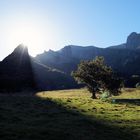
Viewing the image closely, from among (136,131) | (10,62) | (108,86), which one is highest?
(10,62)

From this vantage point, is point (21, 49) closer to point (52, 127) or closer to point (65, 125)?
point (65, 125)

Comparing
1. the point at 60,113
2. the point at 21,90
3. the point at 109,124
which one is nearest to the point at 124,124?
the point at 109,124

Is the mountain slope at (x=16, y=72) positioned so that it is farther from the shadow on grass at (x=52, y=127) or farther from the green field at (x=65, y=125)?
the shadow on grass at (x=52, y=127)

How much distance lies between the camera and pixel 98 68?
94.1 m

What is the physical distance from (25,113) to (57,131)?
1122cm

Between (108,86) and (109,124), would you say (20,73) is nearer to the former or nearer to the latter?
(108,86)

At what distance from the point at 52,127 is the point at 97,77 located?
58522mm

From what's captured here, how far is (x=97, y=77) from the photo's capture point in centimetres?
9225

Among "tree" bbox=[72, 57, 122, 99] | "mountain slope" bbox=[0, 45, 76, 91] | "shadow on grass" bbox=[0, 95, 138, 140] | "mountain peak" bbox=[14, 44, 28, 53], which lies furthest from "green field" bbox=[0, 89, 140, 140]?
"mountain peak" bbox=[14, 44, 28, 53]

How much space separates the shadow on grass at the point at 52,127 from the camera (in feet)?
99.9

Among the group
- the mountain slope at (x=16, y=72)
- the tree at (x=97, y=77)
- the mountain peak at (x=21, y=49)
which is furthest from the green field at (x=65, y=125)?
the mountain peak at (x=21, y=49)

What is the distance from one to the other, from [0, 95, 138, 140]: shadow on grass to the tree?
4750cm

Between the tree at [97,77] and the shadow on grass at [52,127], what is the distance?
156 ft

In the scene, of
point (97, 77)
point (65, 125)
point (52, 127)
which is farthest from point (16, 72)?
point (52, 127)
